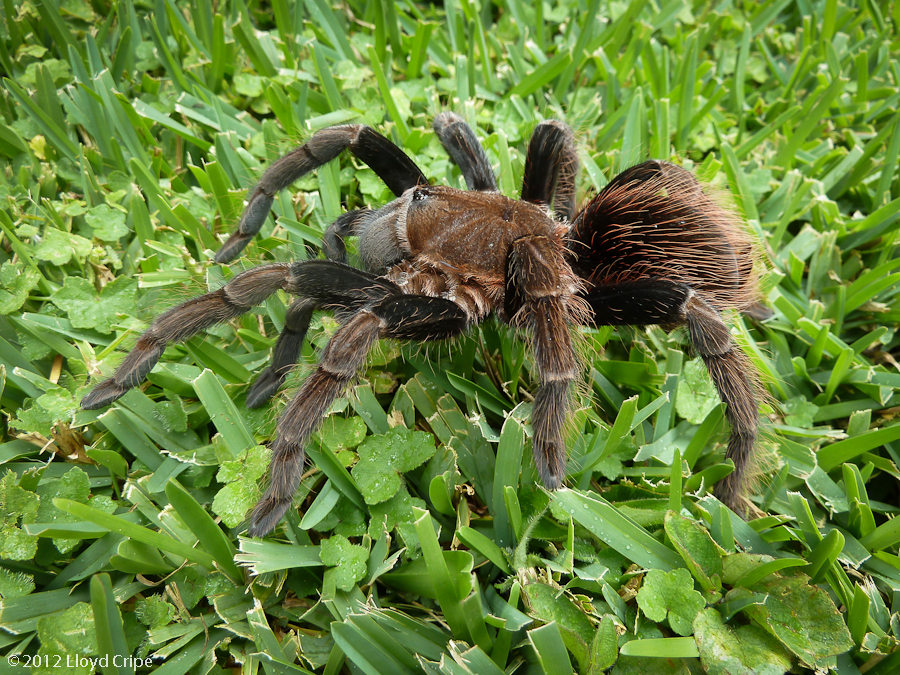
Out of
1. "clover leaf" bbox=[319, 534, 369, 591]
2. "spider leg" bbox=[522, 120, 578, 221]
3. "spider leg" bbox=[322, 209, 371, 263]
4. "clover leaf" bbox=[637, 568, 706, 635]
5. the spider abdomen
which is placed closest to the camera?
"clover leaf" bbox=[637, 568, 706, 635]

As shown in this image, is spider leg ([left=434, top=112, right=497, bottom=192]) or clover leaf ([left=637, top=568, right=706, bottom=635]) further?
spider leg ([left=434, top=112, right=497, bottom=192])

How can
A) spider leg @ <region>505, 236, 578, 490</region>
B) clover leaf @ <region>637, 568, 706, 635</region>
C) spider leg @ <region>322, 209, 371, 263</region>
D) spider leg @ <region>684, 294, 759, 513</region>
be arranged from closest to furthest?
clover leaf @ <region>637, 568, 706, 635</region>, spider leg @ <region>505, 236, 578, 490</region>, spider leg @ <region>684, 294, 759, 513</region>, spider leg @ <region>322, 209, 371, 263</region>

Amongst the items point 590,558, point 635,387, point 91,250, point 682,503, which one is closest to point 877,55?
point 635,387

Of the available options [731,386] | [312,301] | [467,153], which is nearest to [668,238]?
[731,386]

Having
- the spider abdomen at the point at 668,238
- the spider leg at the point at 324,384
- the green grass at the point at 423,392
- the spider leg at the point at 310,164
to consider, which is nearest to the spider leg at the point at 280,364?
the green grass at the point at 423,392

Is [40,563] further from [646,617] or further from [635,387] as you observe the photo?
[635,387]

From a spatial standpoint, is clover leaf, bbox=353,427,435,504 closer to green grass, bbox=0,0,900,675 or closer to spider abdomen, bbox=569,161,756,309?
green grass, bbox=0,0,900,675

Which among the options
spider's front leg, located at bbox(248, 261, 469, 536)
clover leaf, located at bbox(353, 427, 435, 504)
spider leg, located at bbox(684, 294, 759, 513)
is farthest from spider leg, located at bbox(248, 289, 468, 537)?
spider leg, located at bbox(684, 294, 759, 513)
